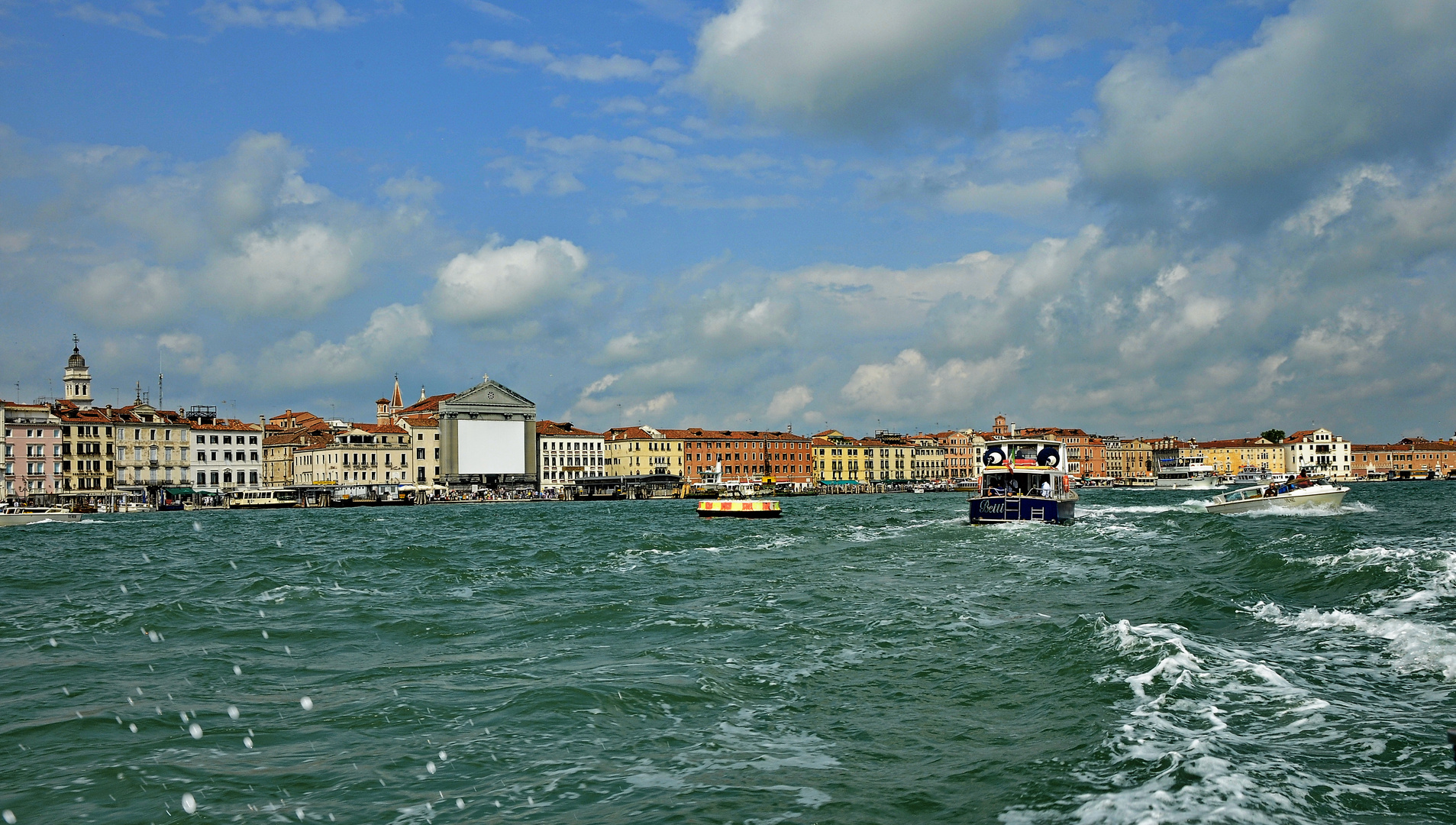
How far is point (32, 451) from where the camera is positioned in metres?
82.9

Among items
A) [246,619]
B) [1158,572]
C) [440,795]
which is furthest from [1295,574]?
[246,619]

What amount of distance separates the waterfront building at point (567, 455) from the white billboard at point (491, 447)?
15.9 ft

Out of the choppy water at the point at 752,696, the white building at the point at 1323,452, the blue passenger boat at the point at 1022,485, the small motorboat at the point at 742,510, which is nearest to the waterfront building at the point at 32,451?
the small motorboat at the point at 742,510

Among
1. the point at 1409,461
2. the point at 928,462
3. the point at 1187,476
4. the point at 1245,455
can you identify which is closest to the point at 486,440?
the point at 928,462

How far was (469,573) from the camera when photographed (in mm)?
23375

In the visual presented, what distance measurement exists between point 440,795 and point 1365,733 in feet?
23.7

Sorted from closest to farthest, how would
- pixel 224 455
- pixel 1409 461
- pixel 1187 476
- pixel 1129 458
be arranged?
pixel 224 455 < pixel 1187 476 < pixel 1409 461 < pixel 1129 458

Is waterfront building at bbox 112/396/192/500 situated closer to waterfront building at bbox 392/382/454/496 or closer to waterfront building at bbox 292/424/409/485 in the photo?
waterfront building at bbox 292/424/409/485

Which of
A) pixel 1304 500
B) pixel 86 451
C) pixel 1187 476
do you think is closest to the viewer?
pixel 1304 500

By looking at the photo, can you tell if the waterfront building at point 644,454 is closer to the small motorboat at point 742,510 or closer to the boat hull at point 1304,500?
the small motorboat at point 742,510

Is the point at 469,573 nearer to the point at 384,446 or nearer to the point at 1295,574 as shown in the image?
the point at 1295,574

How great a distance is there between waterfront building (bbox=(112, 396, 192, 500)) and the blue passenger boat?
8073cm

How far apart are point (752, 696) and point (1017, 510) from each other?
30.5 meters

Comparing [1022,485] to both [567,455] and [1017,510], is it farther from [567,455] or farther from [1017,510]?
[567,455]
